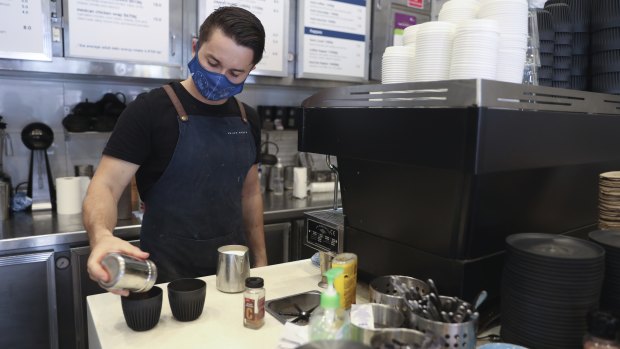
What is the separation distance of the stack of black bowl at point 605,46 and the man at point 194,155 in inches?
55.1

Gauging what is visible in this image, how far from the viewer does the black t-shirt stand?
61.1 inches

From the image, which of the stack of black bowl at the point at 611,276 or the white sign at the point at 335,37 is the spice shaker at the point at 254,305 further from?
the white sign at the point at 335,37

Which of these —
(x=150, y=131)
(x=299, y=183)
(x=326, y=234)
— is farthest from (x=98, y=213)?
(x=299, y=183)

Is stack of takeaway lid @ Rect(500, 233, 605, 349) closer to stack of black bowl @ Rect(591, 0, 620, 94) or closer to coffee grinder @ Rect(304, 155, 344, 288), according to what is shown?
coffee grinder @ Rect(304, 155, 344, 288)

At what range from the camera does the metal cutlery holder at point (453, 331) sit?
86cm

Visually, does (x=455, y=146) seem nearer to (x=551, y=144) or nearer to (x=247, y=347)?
(x=551, y=144)

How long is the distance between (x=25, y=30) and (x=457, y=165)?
215 centimetres

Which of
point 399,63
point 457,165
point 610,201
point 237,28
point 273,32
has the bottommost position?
point 610,201

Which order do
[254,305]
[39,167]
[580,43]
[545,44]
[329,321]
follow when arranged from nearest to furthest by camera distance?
[329,321] < [254,305] < [545,44] < [580,43] < [39,167]

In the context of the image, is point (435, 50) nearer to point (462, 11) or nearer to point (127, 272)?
point (462, 11)

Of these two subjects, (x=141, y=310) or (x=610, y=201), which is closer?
(x=141, y=310)

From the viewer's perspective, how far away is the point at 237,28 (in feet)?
5.02

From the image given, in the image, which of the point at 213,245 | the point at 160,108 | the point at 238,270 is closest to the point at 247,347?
the point at 238,270

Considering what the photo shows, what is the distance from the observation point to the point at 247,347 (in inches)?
39.3
